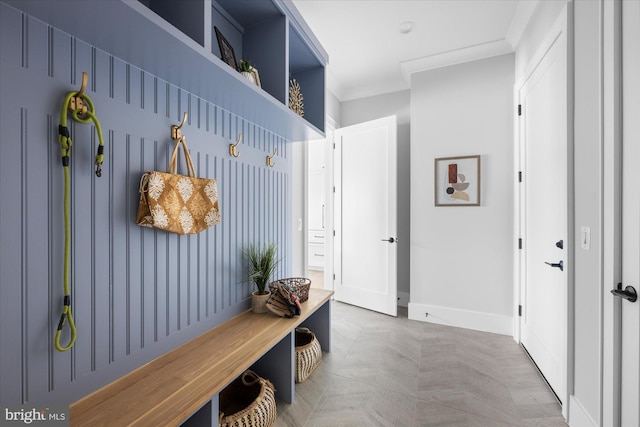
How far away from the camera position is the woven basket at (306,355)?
Answer: 6.41 ft

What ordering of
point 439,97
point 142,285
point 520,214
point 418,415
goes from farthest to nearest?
point 439,97
point 520,214
point 418,415
point 142,285

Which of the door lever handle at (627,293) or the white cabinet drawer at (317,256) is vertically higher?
the door lever handle at (627,293)

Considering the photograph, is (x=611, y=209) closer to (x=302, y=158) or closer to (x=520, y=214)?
(x=520, y=214)

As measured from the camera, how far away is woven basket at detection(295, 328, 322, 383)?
6.41 ft

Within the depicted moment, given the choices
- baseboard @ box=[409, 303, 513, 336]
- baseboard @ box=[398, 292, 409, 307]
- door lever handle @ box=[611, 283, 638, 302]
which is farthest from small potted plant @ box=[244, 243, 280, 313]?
baseboard @ box=[398, 292, 409, 307]

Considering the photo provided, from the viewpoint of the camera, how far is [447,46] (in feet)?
9.20

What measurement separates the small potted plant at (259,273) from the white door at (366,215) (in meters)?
1.74

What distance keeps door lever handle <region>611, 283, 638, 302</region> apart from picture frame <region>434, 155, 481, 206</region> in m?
1.76

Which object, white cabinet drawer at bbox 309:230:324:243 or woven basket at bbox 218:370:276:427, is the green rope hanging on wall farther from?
white cabinet drawer at bbox 309:230:324:243

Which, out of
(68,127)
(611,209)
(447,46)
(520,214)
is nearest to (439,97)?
(447,46)

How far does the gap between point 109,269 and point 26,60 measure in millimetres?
673

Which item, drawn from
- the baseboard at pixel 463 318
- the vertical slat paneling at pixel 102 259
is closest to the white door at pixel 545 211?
the baseboard at pixel 463 318

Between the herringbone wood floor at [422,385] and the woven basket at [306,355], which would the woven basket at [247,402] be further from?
the woven basket at [306,355]

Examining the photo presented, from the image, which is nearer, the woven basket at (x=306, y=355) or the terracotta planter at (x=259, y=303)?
the terracotta planter at (x=259, y=303)
